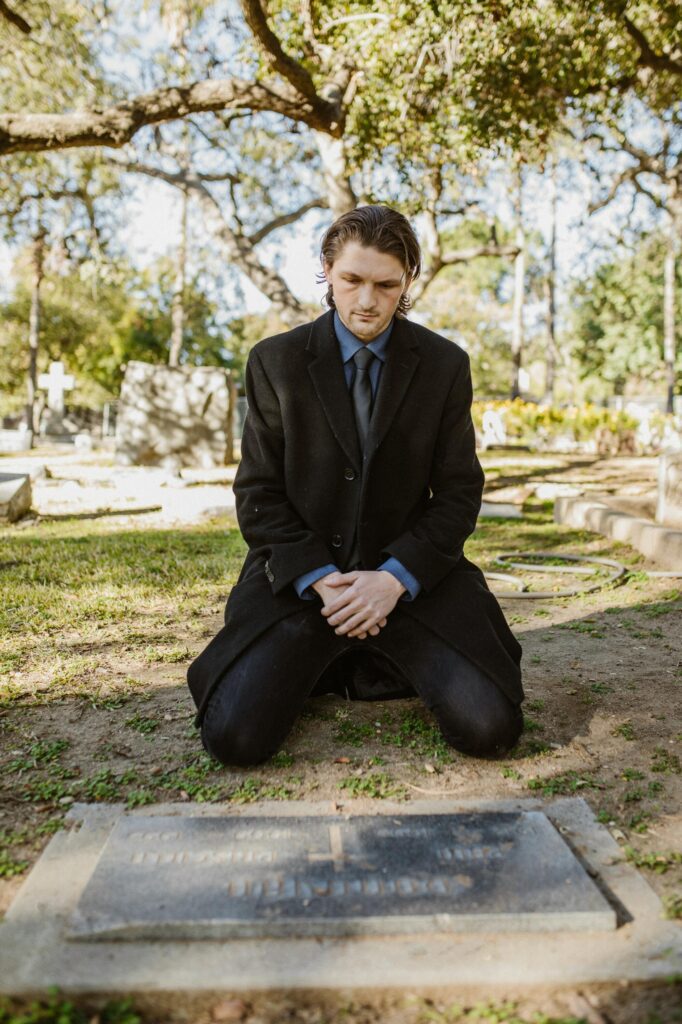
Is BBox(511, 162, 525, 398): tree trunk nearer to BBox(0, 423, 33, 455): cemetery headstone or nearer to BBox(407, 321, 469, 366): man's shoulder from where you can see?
BBox(0, 423, 33, 455): cemetery headstone

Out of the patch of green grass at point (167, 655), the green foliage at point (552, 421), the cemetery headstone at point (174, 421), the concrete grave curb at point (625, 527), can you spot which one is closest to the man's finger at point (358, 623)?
the patch of green grass at point (167, 655)

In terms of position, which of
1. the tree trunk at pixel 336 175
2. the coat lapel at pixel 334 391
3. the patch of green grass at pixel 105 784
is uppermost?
the tree trunk at pixel 336 175

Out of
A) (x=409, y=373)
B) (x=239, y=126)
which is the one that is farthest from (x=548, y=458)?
(x=409, y=373)

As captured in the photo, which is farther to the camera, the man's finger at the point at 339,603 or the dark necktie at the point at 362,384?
the dark necktie at the point at 362,384

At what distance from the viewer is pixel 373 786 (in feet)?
8.45

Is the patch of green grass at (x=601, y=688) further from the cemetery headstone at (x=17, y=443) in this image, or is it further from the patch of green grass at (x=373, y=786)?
the cemetery headstone at (x=17, y=443)

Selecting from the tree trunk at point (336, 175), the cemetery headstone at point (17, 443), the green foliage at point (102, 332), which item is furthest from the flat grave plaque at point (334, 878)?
the green foliage at point (102, 332)

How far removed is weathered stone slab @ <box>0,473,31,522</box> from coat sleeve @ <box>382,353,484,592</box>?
5875 mm

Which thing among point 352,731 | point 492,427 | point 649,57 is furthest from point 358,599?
point 492,427

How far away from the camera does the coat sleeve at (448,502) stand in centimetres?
295

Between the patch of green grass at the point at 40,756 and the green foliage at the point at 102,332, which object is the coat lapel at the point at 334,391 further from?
the green foliage at the point at 102,332

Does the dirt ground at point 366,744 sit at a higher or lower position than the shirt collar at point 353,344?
lower

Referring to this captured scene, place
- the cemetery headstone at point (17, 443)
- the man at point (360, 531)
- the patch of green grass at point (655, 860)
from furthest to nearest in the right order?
the cemetery headstone at point (17, 443), the man at point (360, 531), the patch of green grass at point (655, 860)

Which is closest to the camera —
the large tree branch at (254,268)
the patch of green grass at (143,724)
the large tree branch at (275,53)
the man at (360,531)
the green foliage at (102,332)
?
the man at (360,531)
